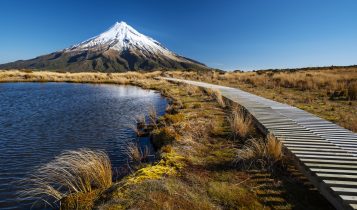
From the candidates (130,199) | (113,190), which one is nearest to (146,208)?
(130,199)

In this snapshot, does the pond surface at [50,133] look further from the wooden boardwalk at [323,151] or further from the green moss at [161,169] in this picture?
the wooden boardwalk at [323,151]

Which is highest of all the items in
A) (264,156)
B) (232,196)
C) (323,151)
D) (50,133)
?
(323,151)

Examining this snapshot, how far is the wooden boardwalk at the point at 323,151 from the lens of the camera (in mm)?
4702

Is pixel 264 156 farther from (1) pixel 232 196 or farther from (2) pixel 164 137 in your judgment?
(2) pixel 164 137

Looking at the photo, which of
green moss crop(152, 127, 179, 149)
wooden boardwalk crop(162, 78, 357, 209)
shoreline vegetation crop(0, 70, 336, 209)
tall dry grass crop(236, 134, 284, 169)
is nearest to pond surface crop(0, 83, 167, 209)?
green moss crop(152, 127, 179, 149)

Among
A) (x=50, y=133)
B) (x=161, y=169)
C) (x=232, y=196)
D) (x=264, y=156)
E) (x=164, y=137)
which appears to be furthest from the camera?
(x=50, y=133)

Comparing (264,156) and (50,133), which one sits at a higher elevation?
(264,156)

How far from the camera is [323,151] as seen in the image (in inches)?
260

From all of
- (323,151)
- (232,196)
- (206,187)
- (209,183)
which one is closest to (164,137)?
(209,183)

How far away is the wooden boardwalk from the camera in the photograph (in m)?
4.70

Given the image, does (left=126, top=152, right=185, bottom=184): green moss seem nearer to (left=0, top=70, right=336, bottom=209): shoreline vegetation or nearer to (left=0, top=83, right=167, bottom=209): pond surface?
(left=0, top=70, right=336, bottom=209): shoreline vegetation

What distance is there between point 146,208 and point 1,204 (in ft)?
11.0

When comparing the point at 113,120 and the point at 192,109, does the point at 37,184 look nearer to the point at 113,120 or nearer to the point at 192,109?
the point at 113,120

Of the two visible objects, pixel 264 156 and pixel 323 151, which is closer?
pixel 323 151
